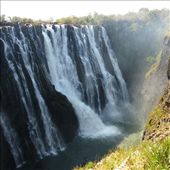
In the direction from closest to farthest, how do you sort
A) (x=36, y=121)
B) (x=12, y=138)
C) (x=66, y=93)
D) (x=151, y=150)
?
(x=151, y=150)
(x=12, y=138)
(x=36, y=121)
(x=66, y=93)

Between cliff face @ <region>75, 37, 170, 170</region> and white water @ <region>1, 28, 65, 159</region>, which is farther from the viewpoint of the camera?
white water @ <region>1, 28, 65, 159</region>

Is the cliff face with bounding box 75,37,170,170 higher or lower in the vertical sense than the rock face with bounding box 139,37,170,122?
higher

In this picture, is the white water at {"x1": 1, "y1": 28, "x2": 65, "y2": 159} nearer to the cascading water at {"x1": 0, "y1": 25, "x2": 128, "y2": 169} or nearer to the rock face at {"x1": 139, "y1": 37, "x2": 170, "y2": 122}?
the cascading water at {"x1": 0, "y1": 25, "x2": 128, "y2": 169}

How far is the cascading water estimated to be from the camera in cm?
3120

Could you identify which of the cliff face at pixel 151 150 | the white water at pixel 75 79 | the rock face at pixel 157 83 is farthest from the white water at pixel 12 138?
the cliff face at pixel 151 150

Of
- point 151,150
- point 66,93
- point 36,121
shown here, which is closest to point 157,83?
point 66,93

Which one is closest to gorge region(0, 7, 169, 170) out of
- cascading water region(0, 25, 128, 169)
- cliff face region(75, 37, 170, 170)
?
cascading water region(0, 25, 128, 169)

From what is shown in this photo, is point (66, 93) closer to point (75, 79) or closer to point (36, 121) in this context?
point (75, 79)

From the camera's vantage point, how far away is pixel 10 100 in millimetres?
30062

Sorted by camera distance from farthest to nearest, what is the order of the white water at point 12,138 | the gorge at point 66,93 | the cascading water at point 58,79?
the cascading water at point 58,79
the gorge at point 66,93
the white water at point 12,138

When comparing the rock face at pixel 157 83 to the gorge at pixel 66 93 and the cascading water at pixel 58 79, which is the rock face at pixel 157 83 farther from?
the cascading water at pixel 58 79

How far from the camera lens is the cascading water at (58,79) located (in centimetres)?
3120

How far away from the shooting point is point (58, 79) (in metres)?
37.8

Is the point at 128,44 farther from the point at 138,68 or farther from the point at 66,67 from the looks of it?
the point at 66,67
